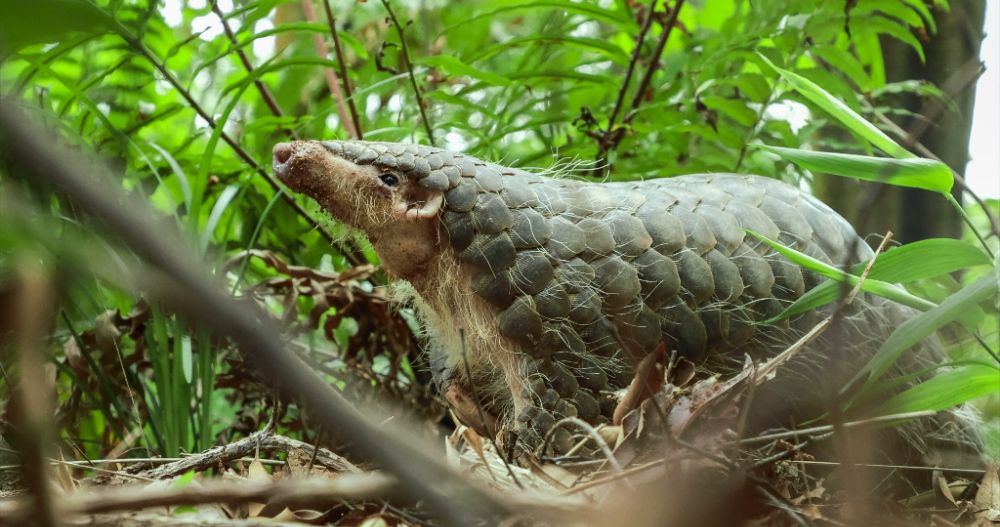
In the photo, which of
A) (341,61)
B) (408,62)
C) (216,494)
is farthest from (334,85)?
(216,494)

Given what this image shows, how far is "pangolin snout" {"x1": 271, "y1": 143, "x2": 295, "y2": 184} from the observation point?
1.42 m

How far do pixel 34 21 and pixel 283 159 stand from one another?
1060 millimetres

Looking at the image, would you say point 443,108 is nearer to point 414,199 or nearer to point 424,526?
point 414,199

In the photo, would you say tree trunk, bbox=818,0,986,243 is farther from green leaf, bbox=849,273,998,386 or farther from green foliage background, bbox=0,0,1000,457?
green leaf, bbox=849,273,998,386

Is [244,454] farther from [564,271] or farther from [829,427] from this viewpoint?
[829,427]

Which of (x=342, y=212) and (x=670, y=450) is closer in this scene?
(x=670, y=450)

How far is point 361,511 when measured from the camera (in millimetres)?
1090

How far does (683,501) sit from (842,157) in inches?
27.5

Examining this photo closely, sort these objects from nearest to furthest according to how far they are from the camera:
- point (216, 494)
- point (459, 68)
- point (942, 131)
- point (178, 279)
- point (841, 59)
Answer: point (178, 279), point (216, 494), point (459, 68), point (841, 59), point (942, 131)

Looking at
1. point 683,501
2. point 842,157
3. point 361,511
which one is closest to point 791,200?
point 842,157

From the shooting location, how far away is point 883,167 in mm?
1163

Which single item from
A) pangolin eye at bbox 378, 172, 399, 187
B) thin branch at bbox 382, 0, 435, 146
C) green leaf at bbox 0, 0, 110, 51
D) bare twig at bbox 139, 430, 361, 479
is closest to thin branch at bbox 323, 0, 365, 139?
thin branch at bbox 382, 0, 435, 146

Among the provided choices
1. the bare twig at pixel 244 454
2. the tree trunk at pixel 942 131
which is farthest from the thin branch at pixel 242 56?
the tree trunk at pixel 942 131

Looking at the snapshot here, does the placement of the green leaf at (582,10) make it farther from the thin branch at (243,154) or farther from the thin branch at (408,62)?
the thin branch at (243,154)
